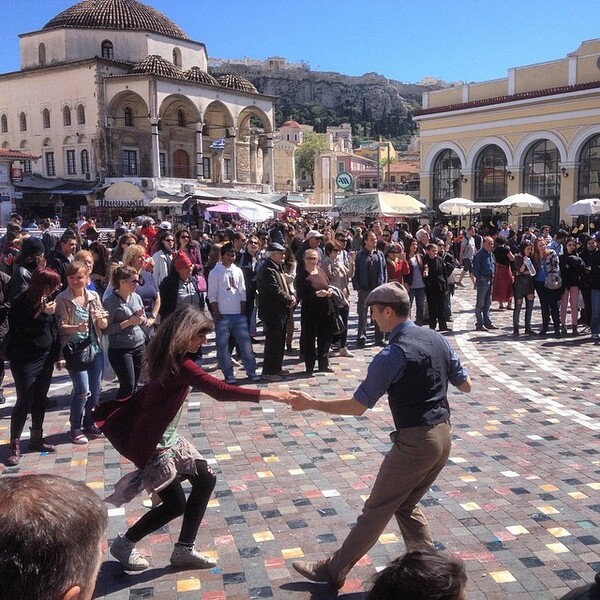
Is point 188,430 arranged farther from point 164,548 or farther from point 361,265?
point 361,265

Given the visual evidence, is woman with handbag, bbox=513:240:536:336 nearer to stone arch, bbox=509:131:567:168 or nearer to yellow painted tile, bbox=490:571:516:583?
yellow painted tile, bbox=490:571:516:583

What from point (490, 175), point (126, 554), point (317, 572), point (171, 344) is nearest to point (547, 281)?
point (317, 572)

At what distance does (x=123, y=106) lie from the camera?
48.2 m

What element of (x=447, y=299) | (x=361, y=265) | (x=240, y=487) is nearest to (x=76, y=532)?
(x=240, y=487)

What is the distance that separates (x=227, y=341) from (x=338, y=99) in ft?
539

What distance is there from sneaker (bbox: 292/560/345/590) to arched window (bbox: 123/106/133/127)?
48.1 metres

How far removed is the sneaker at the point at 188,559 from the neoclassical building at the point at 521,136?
3430 cm

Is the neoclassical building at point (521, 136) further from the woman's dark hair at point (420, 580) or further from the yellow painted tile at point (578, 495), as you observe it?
the woman's dark hair at point (420, 580)

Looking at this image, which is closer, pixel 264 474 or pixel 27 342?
pixel 264 474

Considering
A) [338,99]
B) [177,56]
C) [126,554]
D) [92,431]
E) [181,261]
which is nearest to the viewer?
[126,554]

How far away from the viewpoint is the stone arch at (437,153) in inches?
1549

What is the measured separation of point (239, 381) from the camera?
9219mm

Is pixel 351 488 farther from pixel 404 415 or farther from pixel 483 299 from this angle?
pixel 483 299

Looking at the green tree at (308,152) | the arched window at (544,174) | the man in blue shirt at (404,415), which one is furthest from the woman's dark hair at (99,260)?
the green tree at (308,152)
